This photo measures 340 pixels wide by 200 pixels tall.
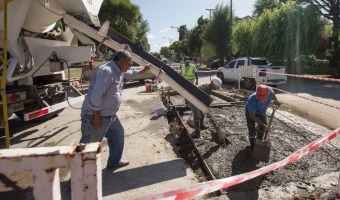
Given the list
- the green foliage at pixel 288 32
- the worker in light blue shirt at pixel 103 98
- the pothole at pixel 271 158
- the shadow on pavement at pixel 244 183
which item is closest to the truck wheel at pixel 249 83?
the pothole at pixel 271 158

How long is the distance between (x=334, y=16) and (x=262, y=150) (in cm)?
2436

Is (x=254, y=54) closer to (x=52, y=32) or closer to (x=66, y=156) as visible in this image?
(x=52, y=32)

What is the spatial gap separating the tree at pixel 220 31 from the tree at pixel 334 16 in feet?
41.6

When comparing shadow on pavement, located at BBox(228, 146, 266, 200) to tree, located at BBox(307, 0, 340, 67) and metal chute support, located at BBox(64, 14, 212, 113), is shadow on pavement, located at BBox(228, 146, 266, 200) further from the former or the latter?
tree, located at BBox(307, 0, 340, 67)

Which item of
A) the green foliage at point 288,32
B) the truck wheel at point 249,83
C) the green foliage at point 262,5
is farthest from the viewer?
the green foliage at point 262,5

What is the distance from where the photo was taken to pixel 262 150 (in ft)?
14.7

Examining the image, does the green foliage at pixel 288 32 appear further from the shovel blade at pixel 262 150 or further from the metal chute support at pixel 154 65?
the shovel blade at pixel 262 150

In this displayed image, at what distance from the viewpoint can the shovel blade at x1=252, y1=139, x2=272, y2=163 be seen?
4.45 m

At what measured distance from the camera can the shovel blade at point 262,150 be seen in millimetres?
4445

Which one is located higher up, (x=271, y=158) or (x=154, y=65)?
(x=154, y=65)

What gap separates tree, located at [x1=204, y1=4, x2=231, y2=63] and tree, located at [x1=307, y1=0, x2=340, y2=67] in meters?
12.7

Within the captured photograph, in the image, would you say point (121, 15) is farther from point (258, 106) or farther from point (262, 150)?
point (262, 150)

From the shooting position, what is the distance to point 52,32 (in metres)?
6.85

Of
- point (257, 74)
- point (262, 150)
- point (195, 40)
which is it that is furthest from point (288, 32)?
point (195, 40)
